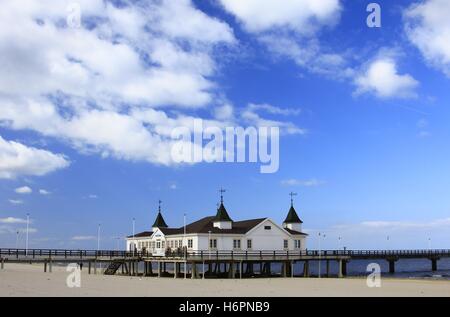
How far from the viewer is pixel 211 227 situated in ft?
178

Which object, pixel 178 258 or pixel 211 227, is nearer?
pixel 178 258

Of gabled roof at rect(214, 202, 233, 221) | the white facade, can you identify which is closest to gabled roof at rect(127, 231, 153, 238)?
the white facade

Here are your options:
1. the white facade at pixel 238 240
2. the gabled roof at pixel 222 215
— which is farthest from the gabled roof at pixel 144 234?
the gabled roof at pixel 222 215

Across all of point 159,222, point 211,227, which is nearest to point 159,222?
point 159,222

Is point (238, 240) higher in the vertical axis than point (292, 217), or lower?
lower

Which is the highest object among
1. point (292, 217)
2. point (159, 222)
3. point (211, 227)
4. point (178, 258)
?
point (292, 217)

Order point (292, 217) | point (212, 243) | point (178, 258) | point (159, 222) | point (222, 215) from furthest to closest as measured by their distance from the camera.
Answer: point (159, 222) → point (292, 217) → point (222, 215) → point (212, 243) → point (178, 258)

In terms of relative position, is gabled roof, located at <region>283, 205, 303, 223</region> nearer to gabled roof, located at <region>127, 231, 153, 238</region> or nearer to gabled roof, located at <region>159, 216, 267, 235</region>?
gabled roof, located at <region>159, 216, 267, 235</region>

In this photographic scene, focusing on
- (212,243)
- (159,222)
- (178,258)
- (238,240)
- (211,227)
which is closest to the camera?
(178,258)

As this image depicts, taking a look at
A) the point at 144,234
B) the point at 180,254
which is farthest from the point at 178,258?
the point at 144,234

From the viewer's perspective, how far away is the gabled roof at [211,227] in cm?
5364

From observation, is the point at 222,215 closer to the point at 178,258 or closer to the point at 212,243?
the point at 212,243
